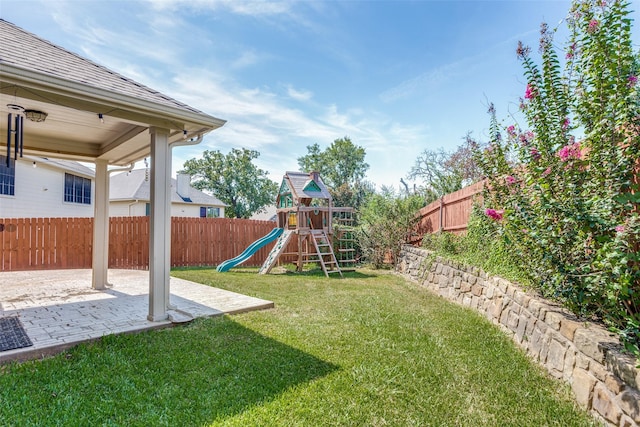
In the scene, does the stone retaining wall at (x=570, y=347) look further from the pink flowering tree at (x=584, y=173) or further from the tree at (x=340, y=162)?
the tree at (x=340, y=162)

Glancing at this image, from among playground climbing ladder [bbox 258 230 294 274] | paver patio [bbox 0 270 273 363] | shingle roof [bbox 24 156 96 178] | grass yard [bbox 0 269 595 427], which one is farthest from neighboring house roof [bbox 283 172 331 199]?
shingle roof [bbox 24 156 96 178]

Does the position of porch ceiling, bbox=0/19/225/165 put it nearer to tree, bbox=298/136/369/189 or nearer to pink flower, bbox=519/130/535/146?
→ pink flower, bbox=519/130/535/146

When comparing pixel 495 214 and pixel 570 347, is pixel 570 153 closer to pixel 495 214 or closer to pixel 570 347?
pixel 495 214

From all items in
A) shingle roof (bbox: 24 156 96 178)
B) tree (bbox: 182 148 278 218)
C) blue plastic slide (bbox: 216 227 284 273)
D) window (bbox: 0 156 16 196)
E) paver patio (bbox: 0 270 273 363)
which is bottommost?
paver patio (bbox: 0 270 273 363)

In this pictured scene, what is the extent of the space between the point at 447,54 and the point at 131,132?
7.68 m

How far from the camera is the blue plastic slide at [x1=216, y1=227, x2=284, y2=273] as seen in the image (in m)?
9.13

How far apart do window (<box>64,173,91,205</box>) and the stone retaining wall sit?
1488 centimetres

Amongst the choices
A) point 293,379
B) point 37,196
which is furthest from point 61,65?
point 37,196

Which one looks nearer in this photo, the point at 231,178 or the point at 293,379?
the point at 293,379

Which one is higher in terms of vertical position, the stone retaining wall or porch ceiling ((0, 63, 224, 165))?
porch ceiling ((0, 63, 224, 165))

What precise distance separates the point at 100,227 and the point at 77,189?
393 inches

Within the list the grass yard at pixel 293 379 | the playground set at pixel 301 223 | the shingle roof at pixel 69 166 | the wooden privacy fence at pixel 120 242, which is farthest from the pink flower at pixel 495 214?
the shingle roof at pixel 69 166

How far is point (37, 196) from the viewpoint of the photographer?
38.7 ft

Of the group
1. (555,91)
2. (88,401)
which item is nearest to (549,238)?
(555,91)
